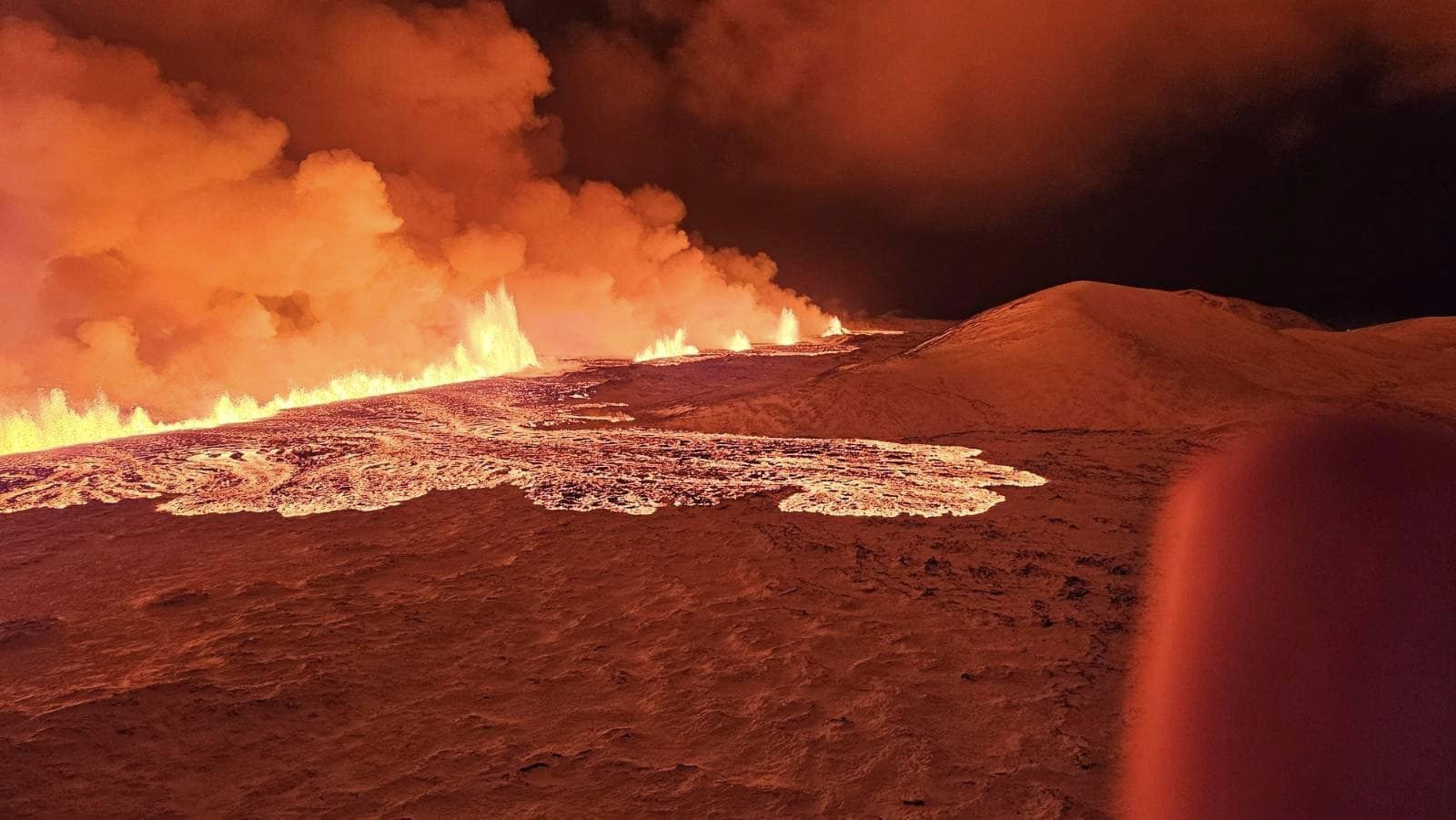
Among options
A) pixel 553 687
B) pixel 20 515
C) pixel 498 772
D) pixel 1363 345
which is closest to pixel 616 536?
pixel 553 687

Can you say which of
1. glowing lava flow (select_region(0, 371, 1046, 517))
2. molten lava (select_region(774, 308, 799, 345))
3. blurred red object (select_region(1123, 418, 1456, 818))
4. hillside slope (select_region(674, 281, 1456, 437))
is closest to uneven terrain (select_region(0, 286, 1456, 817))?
glowing lava flow (select_region(0, 371, 1046, 517))

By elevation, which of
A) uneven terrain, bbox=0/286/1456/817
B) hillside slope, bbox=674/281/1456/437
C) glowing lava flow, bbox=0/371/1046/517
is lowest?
uneven terrain, bbox=0/286/1456/817

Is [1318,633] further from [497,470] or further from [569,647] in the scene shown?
[497,470]

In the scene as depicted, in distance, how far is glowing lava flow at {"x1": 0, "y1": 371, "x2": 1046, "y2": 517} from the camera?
30.3 ft

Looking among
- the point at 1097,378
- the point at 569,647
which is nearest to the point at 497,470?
the point at 569,647

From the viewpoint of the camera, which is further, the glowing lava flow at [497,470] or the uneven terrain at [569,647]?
the glowing lava flow at [497,470]

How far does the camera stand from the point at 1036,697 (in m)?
4.25

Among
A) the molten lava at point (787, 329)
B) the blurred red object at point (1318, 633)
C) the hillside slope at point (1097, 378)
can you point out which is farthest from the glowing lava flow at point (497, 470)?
the molten lava at point (787, 329)

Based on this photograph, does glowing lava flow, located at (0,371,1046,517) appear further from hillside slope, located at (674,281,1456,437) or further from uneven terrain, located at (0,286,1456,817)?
hillside slope, located at (674,281,1456,437)

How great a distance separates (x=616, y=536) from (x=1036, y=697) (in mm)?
4531

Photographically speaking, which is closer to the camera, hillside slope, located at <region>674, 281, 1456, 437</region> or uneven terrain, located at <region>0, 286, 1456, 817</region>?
uneven terrain, located at <region>0, 286, 1456, 817</region>

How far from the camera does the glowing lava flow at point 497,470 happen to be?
924 centimetres

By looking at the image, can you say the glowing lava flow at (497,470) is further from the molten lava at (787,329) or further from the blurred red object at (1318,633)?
the molten lava at (787,329)

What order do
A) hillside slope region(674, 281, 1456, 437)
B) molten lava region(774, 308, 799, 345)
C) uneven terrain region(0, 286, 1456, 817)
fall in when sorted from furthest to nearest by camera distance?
1. molten lava region(774, 308, 799, 345)
2. hillside slope region(674, 281, 1456, 437)
3. uneven terrain region(0, 286, 1456, 817)
